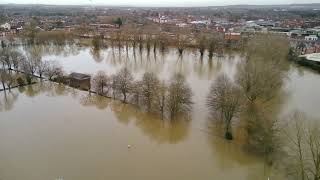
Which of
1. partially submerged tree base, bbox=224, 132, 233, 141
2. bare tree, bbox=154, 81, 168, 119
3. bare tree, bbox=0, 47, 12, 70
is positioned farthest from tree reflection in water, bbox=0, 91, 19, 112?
partially submerged tree base, bbox=224, 132, 233, 141

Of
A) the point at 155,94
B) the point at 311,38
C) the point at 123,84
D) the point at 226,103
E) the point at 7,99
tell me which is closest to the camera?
the point at 226,103

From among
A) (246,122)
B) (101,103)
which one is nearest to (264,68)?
(246,122)

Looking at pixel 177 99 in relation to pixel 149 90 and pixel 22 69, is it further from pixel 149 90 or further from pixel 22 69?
pixel 22 69

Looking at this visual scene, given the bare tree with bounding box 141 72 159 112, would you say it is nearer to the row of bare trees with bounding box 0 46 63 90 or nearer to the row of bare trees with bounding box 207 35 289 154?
the row of bare trees with bounding box 207 35 289 154

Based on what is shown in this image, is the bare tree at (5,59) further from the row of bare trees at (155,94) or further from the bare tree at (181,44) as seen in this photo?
the bare tree at (181,44)

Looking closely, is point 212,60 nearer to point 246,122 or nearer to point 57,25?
point 246,122

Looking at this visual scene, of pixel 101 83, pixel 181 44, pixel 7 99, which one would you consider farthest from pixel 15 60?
pixel 181 44
